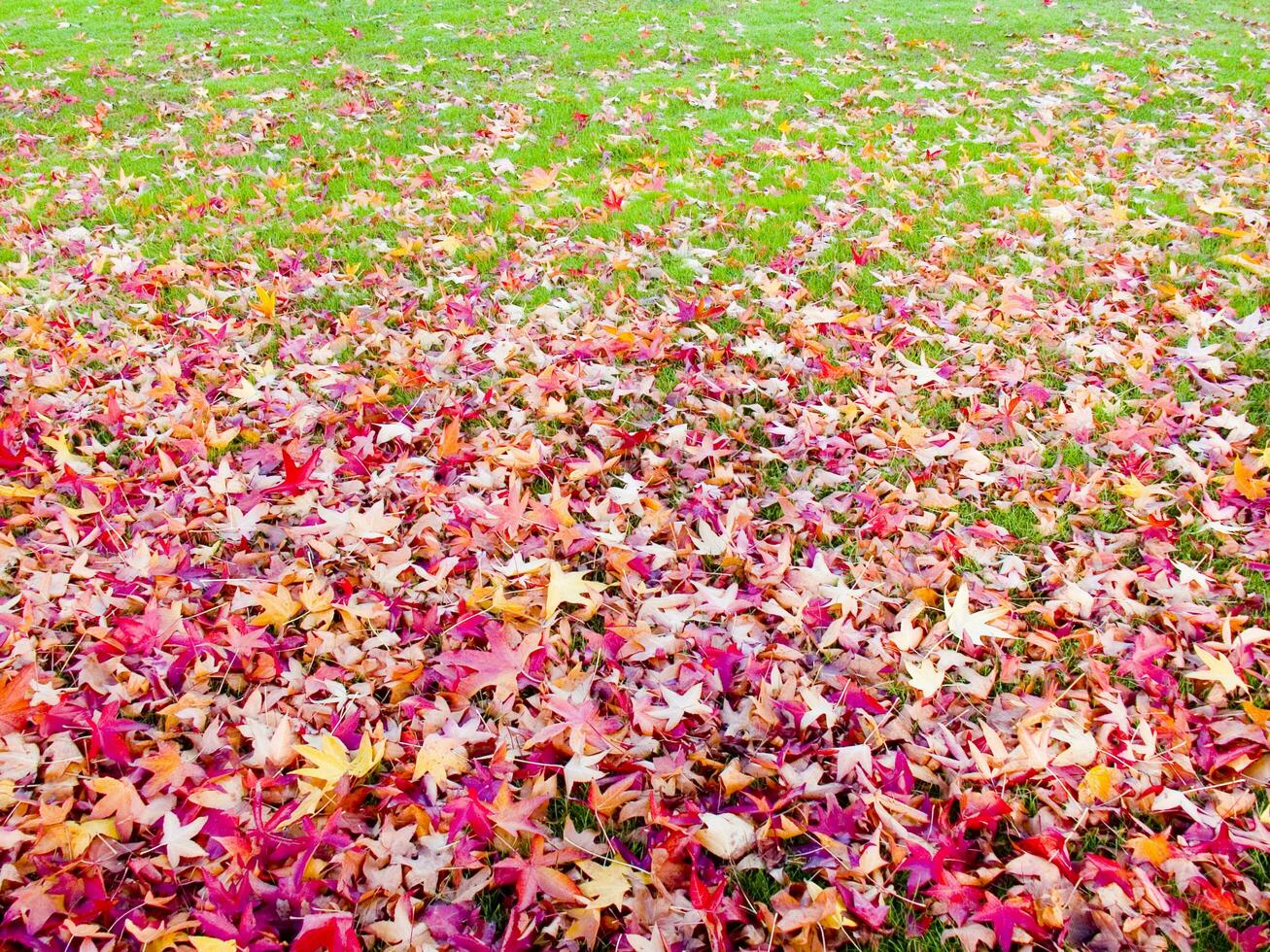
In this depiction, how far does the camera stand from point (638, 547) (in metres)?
2.96

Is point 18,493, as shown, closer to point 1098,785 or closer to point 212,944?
point 212,944

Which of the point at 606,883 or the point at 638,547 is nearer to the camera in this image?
the point at 606,883

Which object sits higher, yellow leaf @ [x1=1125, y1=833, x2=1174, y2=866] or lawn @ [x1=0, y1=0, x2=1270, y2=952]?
lawn @ [x1=0, y1=0, x2=1270, y2=952]

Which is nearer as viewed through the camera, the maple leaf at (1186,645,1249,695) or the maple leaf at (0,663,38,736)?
the maple leaf at (0,663,38,736)

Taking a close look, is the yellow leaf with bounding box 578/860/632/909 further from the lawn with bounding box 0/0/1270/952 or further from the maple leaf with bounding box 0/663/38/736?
the maple leaf with bounding box 0/663/38/736

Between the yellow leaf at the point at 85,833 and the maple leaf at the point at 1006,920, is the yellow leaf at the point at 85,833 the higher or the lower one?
the higher one

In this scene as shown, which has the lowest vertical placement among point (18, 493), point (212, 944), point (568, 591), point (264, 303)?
point (212, 944)

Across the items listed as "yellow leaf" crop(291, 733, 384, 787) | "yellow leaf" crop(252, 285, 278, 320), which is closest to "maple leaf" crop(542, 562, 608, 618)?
"yellow leaf" crop(291, 733, 384, 787)

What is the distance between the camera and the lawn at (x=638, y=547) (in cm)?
198

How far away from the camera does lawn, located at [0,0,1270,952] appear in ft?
6.50

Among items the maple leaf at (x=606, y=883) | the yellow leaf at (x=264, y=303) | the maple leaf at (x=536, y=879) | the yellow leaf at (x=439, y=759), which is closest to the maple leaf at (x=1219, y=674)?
the maple leaf at (x=606, y=883)

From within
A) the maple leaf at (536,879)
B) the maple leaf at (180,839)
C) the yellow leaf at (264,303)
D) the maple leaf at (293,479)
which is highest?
the yellow leaf at (264,303)

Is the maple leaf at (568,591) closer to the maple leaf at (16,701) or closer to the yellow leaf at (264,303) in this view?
the maple leaf at (16,701)

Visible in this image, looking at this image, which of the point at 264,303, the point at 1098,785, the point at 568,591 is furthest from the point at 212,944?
the point at 264,303
